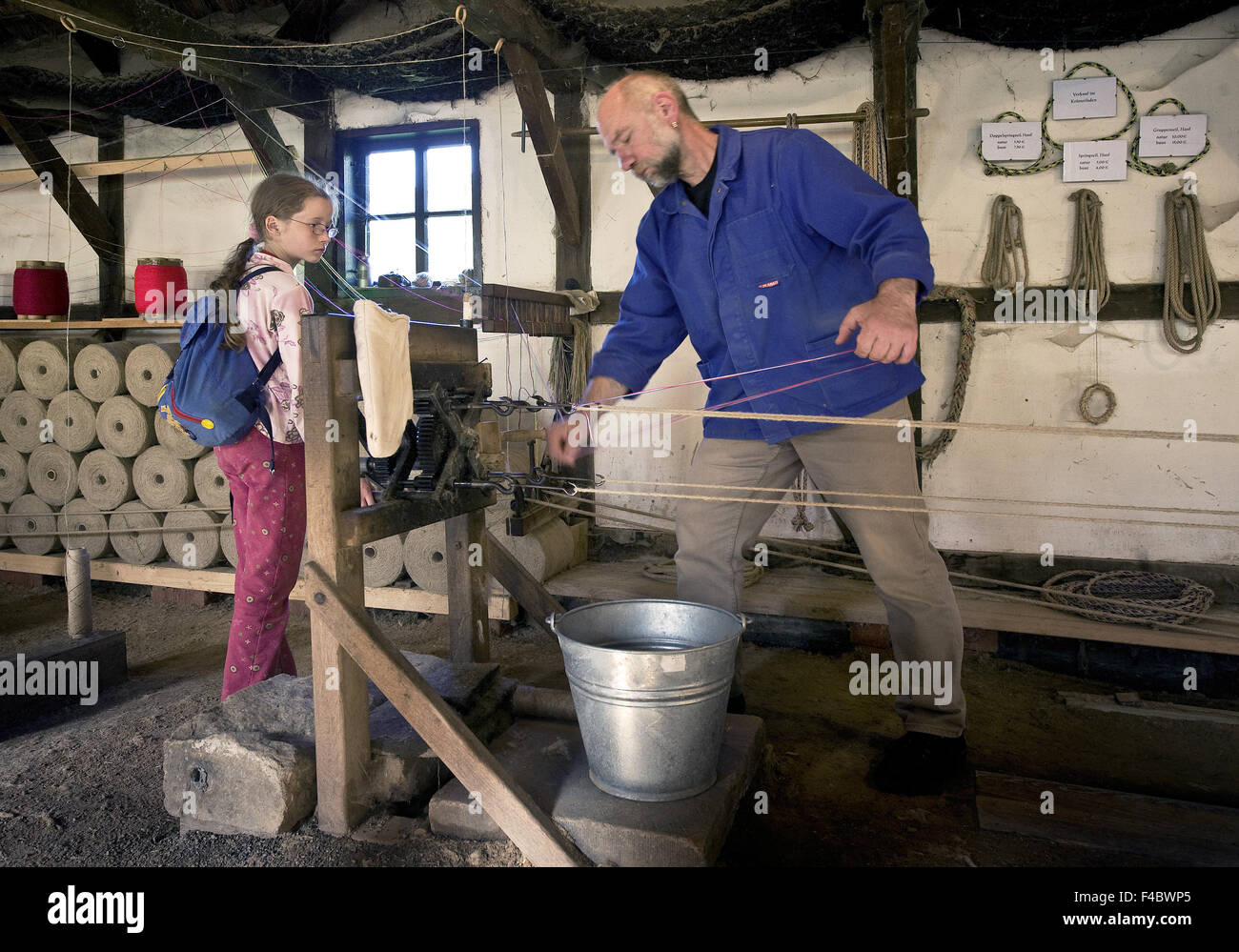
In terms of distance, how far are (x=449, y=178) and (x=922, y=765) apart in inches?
162

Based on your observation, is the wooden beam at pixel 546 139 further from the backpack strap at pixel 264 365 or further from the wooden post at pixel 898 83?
the backpack strap at pixel 264 365

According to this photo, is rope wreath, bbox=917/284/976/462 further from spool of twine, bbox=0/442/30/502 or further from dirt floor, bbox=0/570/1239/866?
spool of twine, bbox=0/442/30/502

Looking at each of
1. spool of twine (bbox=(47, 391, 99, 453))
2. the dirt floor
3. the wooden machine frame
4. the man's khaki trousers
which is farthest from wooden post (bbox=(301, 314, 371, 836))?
spool of twine (bbox=(47, 391, 99, 453))

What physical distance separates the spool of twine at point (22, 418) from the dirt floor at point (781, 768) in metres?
1.32

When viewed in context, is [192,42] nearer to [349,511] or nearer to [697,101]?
[697,101]

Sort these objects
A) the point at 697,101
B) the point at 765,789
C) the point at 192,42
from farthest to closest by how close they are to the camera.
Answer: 1. the point at 697,101
2. the point at 192,42
3. the point at 765,789

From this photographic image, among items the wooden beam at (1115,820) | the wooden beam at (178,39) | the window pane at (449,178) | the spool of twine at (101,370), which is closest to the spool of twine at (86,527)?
the spool of twine at (101,370)

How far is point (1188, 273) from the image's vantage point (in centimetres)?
401

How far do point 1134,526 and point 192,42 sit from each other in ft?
16.6

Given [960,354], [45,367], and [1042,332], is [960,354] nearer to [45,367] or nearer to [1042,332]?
[1042,332]

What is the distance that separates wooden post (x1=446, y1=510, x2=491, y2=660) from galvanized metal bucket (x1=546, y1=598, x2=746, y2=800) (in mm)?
726

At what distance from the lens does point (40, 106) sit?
530 cm

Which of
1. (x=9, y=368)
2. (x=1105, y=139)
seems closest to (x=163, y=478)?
(x=9, y=368)

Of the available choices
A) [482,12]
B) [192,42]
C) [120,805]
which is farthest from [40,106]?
[120,805]
